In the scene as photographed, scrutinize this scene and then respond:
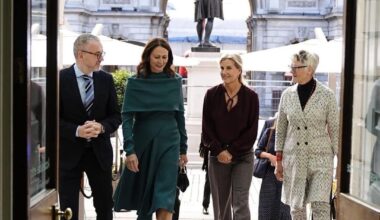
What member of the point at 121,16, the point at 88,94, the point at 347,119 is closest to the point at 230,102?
the point at 88,94

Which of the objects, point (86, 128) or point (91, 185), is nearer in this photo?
point (86, 128)

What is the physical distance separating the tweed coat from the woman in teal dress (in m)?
0.92

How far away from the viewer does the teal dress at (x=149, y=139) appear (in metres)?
5.57

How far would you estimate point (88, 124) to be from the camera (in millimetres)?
5465

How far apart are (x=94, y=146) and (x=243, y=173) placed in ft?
4.69

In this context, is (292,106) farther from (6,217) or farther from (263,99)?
(263,99)

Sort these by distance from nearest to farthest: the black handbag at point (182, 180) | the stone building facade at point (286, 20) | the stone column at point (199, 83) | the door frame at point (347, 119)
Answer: the door frame at point (347, 119)
the black handbag at point (182, 180)
the stone column at point (199, 83)
the stone building facade at point (286, 20)

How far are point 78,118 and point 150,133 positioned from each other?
58cm

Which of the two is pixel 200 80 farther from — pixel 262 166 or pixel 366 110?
pixel 366 110

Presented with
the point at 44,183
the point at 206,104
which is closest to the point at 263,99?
the point at 206,104

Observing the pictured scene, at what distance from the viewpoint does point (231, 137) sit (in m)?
6.27

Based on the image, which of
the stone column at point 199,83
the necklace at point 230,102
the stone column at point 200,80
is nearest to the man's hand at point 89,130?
the necklace at point 230,102

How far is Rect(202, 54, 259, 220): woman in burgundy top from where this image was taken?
6203 mm

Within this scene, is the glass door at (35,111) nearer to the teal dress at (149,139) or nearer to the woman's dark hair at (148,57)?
the teal dress at (149,139)
